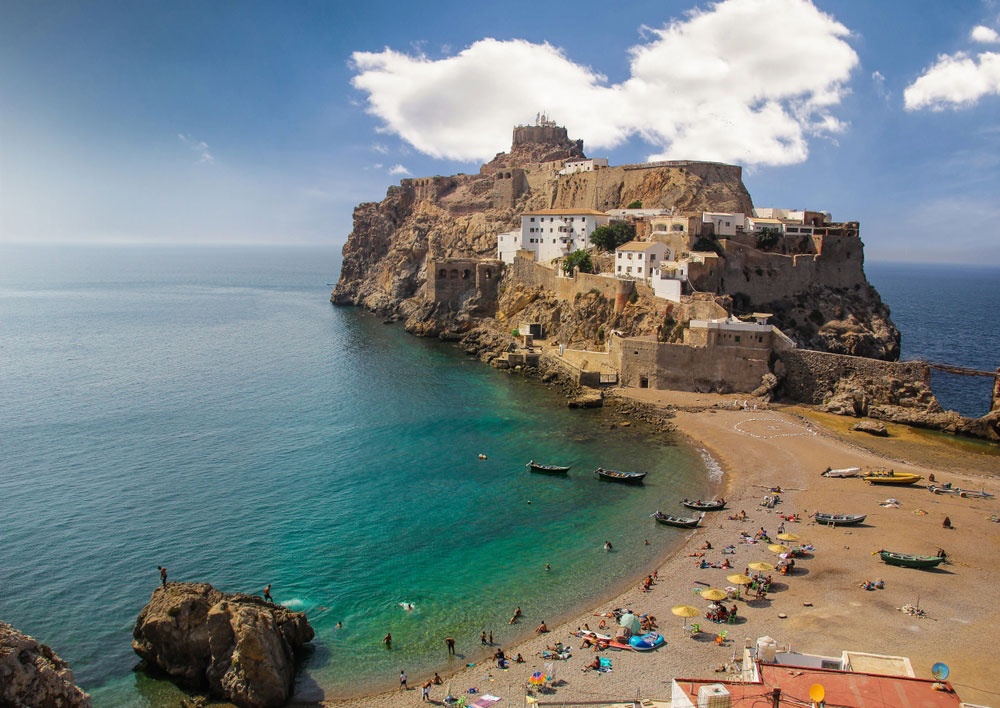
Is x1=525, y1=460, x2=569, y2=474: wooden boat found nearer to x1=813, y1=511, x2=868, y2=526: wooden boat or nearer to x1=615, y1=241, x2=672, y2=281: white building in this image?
x1=813, y1=511, x2=868, y2=526: wooden boat

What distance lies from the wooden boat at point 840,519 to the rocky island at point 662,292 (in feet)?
53.9

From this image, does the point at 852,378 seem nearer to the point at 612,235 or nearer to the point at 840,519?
the point at 840,519

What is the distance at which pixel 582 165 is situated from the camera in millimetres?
90000

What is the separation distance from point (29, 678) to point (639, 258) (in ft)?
171

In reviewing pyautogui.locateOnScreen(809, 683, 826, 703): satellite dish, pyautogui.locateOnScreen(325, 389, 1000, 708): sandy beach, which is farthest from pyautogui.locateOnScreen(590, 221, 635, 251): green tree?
pyautogui.locateOnScreen(809, 683, 826, 703): satellite dish

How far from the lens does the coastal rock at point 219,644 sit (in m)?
19.4

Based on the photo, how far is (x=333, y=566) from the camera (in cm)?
2722

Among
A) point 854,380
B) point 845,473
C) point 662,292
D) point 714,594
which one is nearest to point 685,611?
point 714,594

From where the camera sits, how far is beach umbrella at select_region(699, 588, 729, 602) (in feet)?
78.1

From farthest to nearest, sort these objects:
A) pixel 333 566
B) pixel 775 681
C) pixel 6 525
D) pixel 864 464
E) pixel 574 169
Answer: pixel 574 169 < pixel 864 464 < pixel 6 525 < pixel 333 566 < pixel 775 681

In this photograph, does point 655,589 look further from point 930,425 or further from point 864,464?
point 930,425

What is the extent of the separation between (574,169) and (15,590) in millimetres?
78130

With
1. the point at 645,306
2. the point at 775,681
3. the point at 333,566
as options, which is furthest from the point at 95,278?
the point at 775,681

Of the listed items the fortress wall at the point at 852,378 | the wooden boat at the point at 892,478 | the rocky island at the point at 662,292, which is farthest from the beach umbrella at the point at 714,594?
the fortress wall at the point at 852,378
